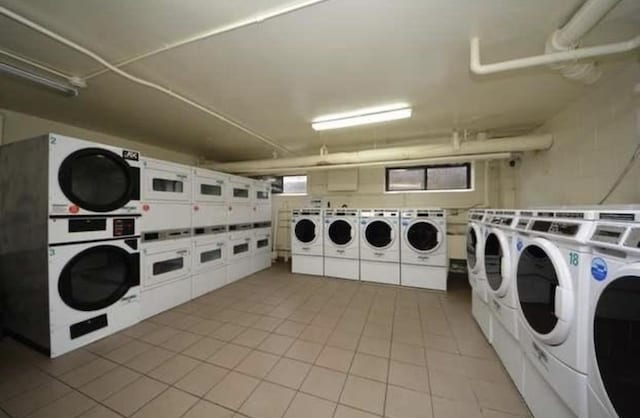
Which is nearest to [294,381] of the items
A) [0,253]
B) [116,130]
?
[0,253]

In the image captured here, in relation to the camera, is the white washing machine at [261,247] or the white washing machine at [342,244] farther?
the white washing machine at [261,247]

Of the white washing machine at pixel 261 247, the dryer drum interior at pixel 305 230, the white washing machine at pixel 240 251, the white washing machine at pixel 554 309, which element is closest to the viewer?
the white washing machine at pixel 554 309

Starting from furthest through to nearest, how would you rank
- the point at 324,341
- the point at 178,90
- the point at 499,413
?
the point at 178,90 → the point at 324,341 → the point at 499,413

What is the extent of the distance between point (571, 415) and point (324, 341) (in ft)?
5.36

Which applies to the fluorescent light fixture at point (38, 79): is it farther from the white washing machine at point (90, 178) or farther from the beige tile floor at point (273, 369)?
the beige tile floor at point (273, 369)

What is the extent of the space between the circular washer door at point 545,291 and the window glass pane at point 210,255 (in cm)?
356

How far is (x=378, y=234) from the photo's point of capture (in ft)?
12.8

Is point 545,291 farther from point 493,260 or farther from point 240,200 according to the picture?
point 240,200

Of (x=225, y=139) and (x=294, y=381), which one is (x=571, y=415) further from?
(x=225, y=139)

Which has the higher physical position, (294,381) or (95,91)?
(95,91)

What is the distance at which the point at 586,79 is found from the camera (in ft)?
6.00

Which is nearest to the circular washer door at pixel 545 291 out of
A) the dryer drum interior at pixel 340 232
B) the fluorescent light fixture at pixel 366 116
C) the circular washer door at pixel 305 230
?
the fluorescent light fixture at pixel 366 116

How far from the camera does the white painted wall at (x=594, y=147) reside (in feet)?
6.30

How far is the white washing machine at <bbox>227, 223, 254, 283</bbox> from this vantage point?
388 cm
